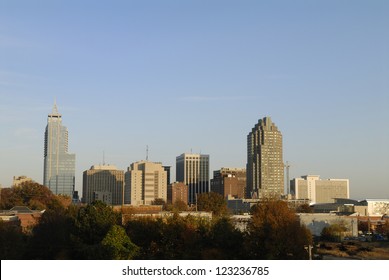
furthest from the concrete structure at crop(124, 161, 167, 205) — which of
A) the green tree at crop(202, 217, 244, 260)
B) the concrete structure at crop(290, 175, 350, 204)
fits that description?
the green tree at crop(202, 217, 244, 260)

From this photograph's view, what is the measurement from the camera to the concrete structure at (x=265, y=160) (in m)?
152

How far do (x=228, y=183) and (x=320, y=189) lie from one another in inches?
1125

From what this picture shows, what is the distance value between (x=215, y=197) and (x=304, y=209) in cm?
1241

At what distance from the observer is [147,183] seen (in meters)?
135

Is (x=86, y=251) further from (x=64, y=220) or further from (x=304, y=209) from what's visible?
(x=304, y=209)

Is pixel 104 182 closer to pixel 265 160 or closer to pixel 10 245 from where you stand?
pixel 265 160

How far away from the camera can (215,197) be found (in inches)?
3184

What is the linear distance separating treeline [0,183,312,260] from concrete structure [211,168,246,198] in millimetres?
107903

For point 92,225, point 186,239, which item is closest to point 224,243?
point 186,239

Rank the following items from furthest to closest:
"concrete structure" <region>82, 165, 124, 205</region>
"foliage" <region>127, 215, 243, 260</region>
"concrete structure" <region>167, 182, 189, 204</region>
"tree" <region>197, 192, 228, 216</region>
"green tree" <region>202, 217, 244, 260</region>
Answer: "concrete structure" <region>82, 165, 124, 205</region>, "concrete structure" <region>167, 182, 189, 204</region>, "tree" <region>197, 192, 228, 216</region>, "foliage" <region>127, 215, 243, 260</region>, "green tree" <region>202, 217, 244, 260</region>

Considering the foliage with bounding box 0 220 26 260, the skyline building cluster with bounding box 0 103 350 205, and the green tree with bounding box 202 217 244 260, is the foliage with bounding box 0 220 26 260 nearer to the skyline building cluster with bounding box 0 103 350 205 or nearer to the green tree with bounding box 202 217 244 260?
the green tree with bounding box 202 217 244 260

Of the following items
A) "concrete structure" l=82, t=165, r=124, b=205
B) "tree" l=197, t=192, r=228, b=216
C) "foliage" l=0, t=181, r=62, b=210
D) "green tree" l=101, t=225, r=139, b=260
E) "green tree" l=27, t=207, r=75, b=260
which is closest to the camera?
"green tree" l=101, t=225, r=139, b=260

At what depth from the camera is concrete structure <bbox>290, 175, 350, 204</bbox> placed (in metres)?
151
